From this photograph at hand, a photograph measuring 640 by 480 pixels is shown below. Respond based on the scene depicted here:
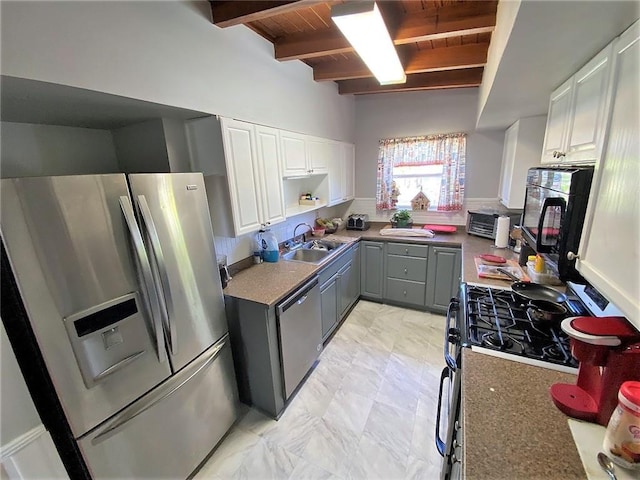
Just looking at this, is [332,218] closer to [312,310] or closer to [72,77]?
[312,310]

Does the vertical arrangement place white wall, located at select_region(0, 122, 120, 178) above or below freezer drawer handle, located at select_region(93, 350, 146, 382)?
above

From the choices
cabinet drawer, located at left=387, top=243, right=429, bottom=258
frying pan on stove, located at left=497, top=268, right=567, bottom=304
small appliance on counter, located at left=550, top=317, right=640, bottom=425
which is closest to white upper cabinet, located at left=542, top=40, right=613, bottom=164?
small appliance on counter, located at left=550, top=317, right=640, bottom=425

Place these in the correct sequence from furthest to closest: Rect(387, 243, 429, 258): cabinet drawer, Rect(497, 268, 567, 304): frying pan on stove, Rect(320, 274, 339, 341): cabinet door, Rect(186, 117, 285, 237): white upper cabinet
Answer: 1. Rect(387, 243, 429, 258): cabinet drawer
2. Rect(320, 274, 339, 341): cabinet door
3. Rect(186, 117, 285, 237): white upper cabinet
4. Rect(497, 268, 567, 304): frying pan on stove

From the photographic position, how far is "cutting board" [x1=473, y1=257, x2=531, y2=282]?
6.48 ft

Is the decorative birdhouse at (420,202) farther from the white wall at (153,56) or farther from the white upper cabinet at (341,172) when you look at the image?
the white wall at (153,56)

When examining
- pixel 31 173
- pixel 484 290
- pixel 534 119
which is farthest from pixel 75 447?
pixel 534 119

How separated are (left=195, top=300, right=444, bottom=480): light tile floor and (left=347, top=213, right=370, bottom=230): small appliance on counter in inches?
61.4

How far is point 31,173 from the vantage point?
1.49 metres

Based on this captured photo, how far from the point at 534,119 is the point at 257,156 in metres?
2.37

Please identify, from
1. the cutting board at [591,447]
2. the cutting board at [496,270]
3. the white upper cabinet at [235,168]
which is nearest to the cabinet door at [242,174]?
the white upper cabinet at [235,168]

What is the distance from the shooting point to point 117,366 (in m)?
1.21

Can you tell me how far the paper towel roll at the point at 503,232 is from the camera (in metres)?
2.70

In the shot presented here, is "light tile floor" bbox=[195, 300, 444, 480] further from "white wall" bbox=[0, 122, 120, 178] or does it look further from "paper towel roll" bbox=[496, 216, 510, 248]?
"white wall" bbox=[0, 122, 120, 178]

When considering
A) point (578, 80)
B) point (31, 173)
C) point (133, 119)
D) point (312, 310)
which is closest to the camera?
point (578, 80)
